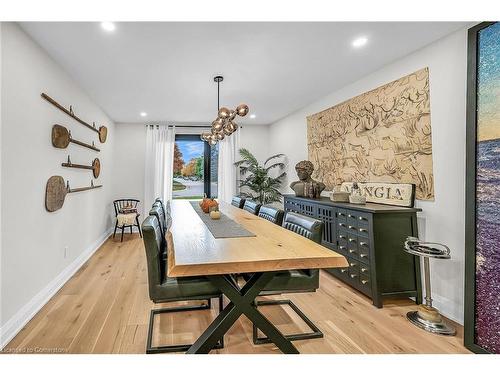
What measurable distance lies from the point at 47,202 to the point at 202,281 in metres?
1.95

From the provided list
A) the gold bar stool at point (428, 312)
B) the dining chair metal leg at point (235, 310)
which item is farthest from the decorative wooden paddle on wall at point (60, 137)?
the gold bar stool at point (428, 312)

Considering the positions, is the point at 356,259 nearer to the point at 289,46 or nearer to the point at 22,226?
the point at 289,46

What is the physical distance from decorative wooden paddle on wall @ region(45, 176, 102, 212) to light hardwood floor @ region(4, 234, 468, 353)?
897 mm

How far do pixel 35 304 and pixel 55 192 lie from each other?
106cm

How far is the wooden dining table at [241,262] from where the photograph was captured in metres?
1.35

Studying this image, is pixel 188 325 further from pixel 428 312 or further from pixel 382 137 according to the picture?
pixel 382 137

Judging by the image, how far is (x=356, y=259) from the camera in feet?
8.98

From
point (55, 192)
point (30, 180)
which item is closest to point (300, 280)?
point (30, 180)

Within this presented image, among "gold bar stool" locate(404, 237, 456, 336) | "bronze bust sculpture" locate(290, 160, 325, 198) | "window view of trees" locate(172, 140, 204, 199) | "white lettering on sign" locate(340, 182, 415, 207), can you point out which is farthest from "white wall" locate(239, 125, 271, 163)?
"gold bar stool" locate(404, 237, 456, 336)

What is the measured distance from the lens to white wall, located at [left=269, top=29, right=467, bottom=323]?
7.22 feet

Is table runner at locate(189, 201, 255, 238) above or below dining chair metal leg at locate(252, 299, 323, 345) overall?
above

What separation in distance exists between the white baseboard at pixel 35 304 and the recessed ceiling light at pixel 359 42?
3.57 meters

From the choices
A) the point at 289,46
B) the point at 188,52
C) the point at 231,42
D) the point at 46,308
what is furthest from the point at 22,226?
the point at 289,46

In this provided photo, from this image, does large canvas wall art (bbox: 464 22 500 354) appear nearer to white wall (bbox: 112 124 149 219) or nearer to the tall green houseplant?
the tall green houseplant
